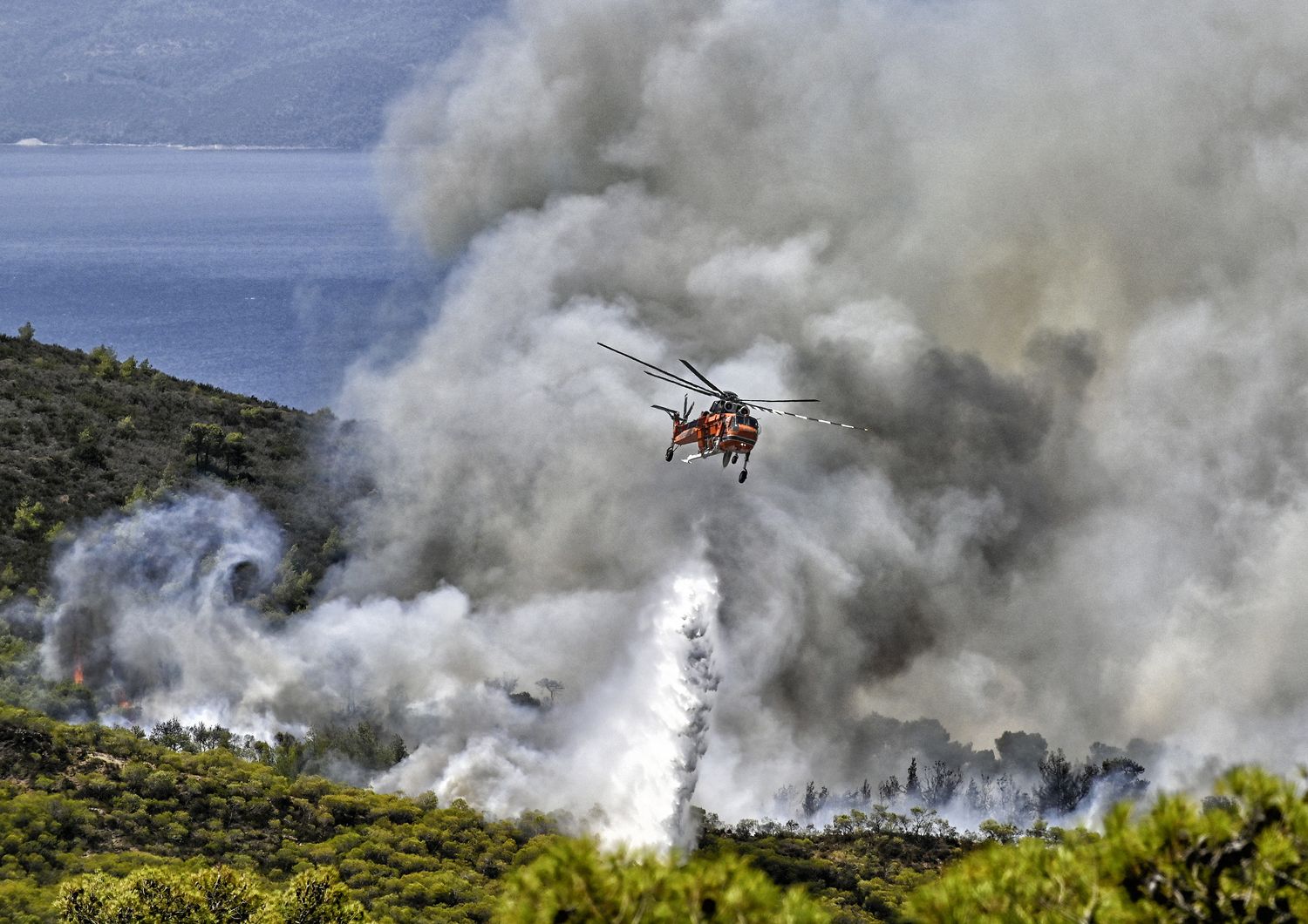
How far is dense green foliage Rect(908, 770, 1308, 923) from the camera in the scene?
593 inches

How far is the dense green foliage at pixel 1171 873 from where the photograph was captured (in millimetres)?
15055

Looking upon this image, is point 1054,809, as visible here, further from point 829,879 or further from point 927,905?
point 927,905

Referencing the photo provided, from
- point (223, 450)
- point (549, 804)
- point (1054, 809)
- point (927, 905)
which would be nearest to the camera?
point (927, 905)

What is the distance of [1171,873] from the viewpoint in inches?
611

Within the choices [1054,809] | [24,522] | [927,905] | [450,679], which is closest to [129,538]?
[24,522]

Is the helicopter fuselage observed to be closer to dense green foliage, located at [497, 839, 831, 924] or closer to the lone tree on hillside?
the lone tree on hillside

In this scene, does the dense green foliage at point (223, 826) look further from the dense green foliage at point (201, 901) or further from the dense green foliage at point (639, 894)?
the dense green foliage at point (639, 894)

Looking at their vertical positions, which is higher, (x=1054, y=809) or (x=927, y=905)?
(x=1054, y=809)

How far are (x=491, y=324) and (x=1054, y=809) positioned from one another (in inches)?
2187

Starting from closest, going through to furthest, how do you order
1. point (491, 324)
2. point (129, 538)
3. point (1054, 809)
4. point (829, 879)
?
point (829, 879) < point (1054, 809) < point (129, 538) < point (491, 324)

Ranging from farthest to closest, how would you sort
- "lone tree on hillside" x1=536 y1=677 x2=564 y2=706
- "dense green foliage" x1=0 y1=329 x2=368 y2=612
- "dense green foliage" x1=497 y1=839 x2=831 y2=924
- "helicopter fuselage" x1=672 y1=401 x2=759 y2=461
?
1. "dense green foliage" x1=0 y1=329 x2=368 y2=612
2. "lone tree on hillside" x1=536 y1=677 x2=564 y2=706
3. "helicopter fuselage" x1=672 y1=401 x2=759 y2=461
4. "dense green foliage" x1=497 y1=839 x2=831 y2=924

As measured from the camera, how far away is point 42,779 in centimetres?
5119

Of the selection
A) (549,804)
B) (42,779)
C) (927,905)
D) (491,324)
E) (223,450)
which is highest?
(491,324)

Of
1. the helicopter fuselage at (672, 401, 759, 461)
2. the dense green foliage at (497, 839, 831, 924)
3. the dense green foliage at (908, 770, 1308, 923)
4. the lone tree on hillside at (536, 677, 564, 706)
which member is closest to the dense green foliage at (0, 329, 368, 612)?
the lone tree on hillside at (536, 677, 564, 706)
